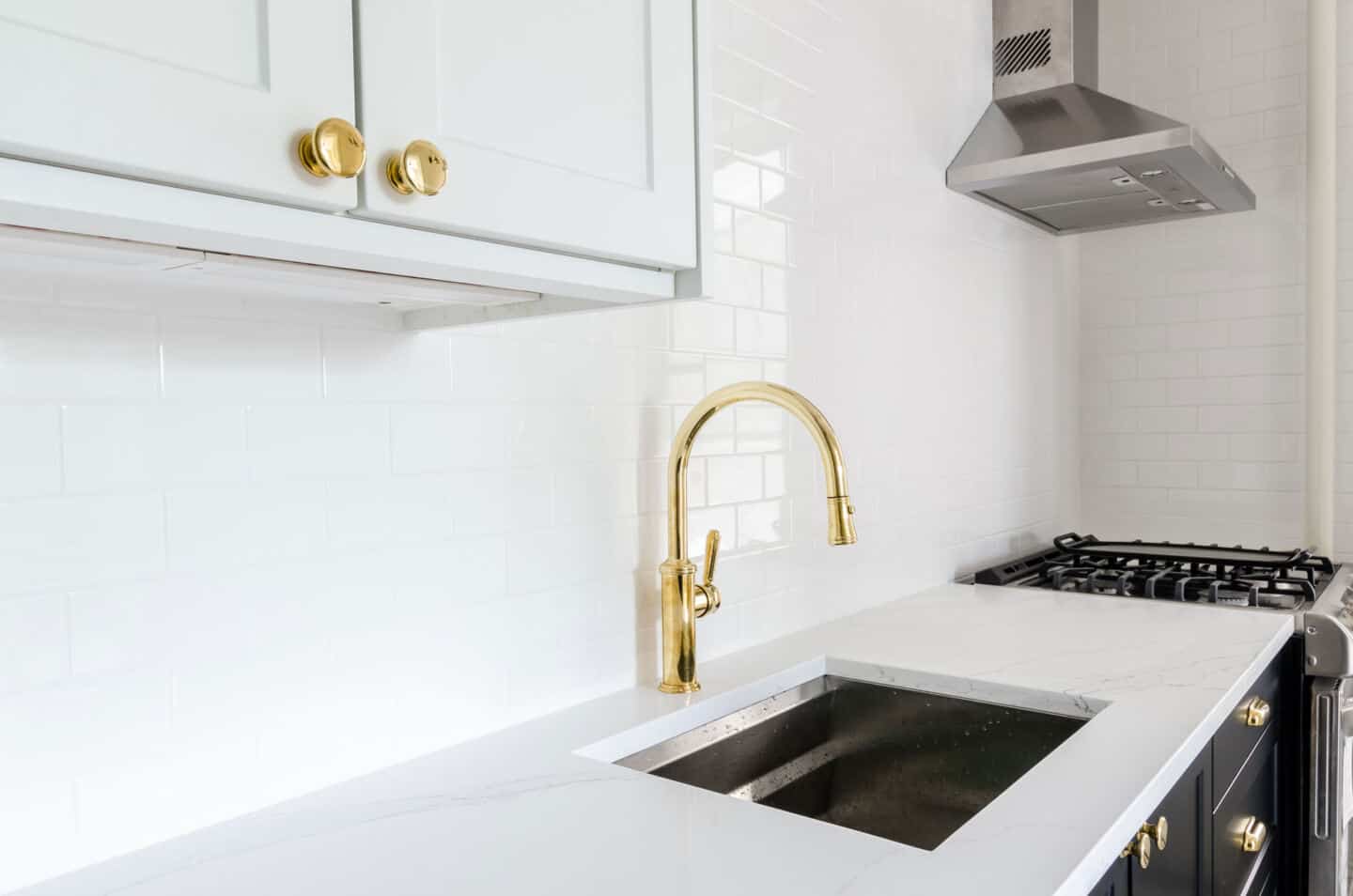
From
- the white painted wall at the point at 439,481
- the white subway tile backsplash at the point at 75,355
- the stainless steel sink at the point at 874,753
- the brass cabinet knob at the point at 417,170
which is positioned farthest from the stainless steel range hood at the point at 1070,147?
the white subway tile backsplash at the point at 75,355

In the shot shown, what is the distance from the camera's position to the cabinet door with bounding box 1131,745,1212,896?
118cm

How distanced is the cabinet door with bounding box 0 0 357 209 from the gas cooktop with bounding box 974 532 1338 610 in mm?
1944


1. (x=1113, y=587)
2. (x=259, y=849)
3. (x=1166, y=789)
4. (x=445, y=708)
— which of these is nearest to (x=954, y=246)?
(x=1113, y=587)

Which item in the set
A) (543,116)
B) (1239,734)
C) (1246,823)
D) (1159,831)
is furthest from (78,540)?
(1246,823)

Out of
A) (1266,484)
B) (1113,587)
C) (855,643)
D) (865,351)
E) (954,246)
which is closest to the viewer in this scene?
(855,643)

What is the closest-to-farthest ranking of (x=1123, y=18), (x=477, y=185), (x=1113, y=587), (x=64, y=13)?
(x=64, y=13) → (x=477, y=185) → (x=1113, y=587) → (x=1123, y=18)

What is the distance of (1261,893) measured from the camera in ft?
5.79

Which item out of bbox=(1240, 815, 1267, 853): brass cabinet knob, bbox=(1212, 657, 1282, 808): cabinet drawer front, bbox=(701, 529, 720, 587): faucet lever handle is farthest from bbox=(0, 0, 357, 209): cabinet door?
bbox=(1240, 815, 1267, 853): brass cabinet knob

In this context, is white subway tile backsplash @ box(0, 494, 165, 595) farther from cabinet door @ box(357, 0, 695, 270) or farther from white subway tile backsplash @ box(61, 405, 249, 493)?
cabinet door @ box(357, 0, 695, 270)

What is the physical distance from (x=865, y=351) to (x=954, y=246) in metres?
0.52

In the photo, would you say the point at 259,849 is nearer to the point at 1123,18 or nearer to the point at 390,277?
the point at 390,277

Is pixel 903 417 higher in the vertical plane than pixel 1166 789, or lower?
higher

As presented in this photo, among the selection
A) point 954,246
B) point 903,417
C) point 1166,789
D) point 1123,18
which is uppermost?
point 1123,18

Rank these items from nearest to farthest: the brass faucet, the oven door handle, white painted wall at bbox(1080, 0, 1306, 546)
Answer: the brass faucet < the oven door handle < white painted wall at bbox(1080, 0, 1306, 546)
